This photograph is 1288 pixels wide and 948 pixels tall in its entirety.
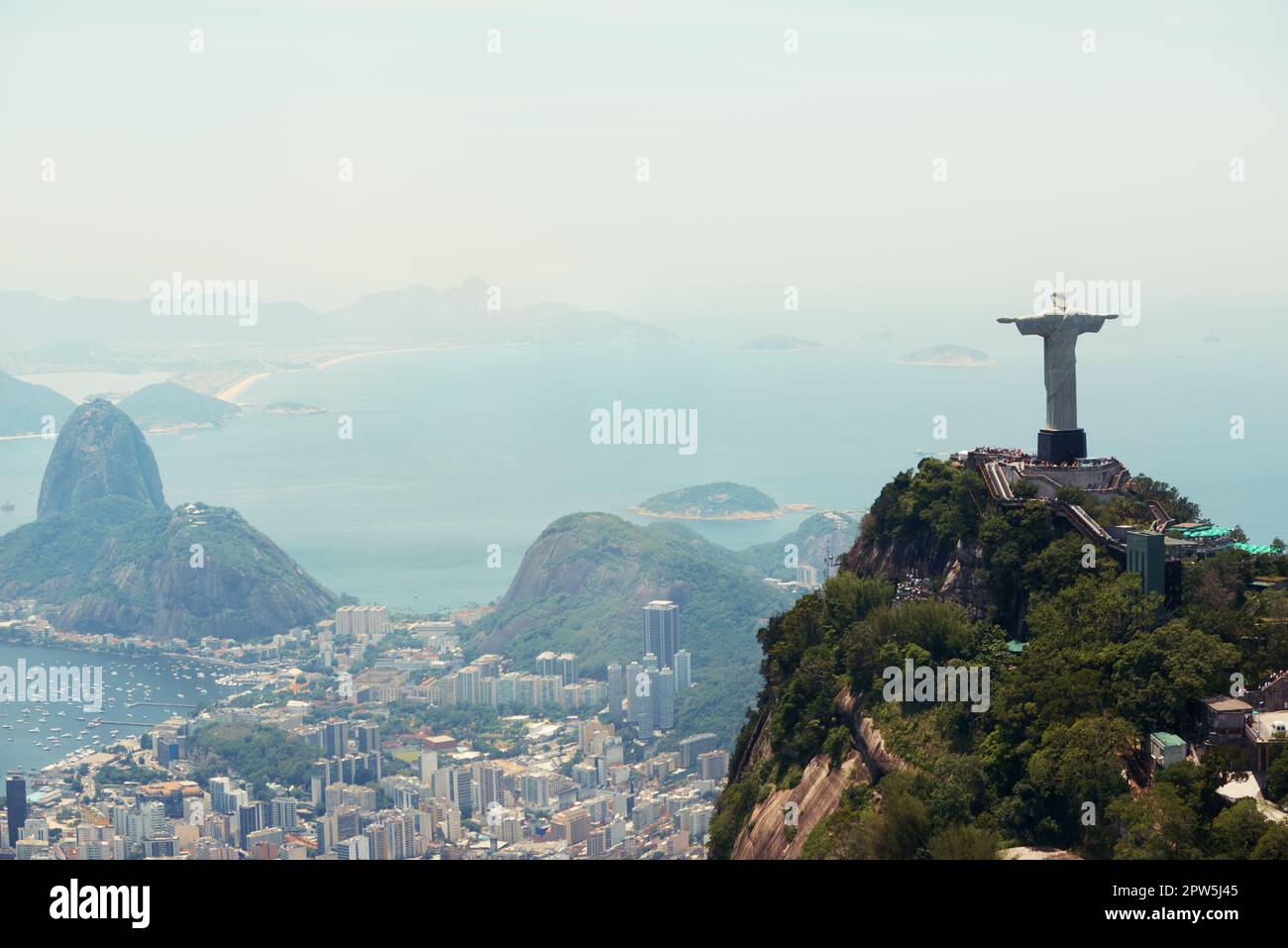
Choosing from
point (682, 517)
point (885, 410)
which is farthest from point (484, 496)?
point (885, 410)

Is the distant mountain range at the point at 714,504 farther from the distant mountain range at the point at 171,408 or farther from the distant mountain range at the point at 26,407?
the distant mountain range at the point at 26,407

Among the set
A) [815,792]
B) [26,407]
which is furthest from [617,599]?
[26,407]

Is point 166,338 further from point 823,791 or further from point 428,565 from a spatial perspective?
point 823,791

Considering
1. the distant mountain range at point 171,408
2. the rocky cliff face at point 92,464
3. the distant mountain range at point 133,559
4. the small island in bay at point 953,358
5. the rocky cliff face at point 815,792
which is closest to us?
the rocky cliff face at point 815,792

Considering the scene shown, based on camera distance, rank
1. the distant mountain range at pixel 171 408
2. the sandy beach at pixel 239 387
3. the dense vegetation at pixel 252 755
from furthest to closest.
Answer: the sandy beach at pixel 239 387 → the distant mountain range at pixel 171 408 → the dense vegetation at pixel 252 755

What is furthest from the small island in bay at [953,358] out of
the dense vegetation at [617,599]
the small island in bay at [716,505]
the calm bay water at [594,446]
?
the dense vegetation at [617,599]

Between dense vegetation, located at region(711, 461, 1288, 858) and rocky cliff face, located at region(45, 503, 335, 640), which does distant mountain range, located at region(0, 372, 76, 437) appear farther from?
dense vegetation, located at region(711, 461, 1288, 858)
